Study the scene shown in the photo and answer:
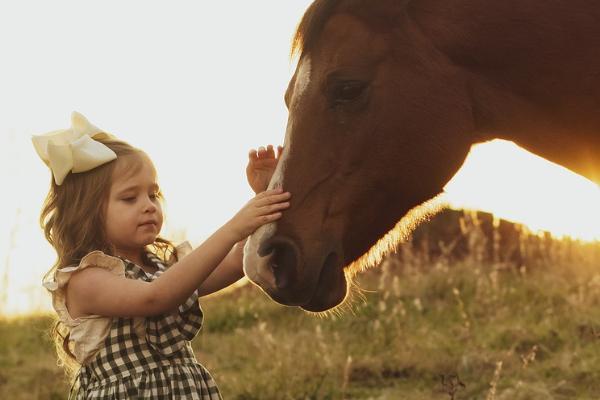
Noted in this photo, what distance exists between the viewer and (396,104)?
318 centimetres

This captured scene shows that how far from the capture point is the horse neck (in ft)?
10.3

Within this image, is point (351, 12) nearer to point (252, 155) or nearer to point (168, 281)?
point (252, 155)

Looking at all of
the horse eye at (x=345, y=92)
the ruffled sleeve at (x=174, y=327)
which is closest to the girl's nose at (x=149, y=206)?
the ruffled sleeve at (x=174, y=327)

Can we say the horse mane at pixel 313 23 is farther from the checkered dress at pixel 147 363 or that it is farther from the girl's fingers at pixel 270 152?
the checkered dress at pixel 147 363

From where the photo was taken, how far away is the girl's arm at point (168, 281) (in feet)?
10.2

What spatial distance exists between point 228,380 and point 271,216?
246cm

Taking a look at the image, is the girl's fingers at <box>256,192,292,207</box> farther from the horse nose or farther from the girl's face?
the girl's face

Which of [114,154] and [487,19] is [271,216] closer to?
[114,154]

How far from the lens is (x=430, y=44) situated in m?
3.21

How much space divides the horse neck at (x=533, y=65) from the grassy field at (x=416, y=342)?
1.26 meters

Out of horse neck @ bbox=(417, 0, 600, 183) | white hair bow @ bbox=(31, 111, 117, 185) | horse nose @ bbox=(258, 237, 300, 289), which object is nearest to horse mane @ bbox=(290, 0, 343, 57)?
horse neck @ bbox=(417, 0, 600, 183)

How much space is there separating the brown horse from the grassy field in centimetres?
124

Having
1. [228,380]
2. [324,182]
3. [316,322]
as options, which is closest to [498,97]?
[324,182]

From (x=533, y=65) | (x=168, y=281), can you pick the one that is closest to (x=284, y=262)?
(x=168, y=281)
